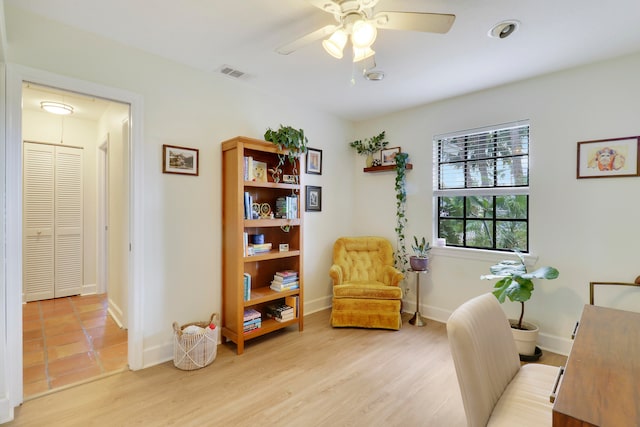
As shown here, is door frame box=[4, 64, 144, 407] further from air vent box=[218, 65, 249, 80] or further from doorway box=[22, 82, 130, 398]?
air vent box=[218, 65, 249, 80]

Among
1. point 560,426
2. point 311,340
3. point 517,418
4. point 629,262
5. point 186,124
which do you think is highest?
point 186,124

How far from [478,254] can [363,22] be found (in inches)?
104

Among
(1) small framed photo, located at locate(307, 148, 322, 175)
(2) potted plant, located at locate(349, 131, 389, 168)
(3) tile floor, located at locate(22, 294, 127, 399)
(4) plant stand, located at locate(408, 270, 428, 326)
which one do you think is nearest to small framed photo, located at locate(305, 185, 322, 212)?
(1) small framed photo, located at locate(307, 148, 322, 175)

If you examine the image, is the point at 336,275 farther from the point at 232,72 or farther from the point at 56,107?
the point at 56,107

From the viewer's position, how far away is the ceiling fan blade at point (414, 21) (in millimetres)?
1511

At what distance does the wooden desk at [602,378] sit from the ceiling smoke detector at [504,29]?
186 centimetres

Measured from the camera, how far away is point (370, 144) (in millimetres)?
4164

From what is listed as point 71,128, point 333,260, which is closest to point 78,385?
point 333,260

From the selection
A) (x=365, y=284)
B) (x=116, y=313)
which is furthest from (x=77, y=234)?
(x=365, y=284)

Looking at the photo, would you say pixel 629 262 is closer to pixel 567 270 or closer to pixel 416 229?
pixel 567 270

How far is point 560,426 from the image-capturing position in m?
0.83

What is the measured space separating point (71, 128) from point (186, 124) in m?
2.96

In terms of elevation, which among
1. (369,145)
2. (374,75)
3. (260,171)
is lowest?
(260,171)

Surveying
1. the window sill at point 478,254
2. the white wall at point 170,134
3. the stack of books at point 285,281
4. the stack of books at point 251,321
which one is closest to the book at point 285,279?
the stack of books at point 285,281
